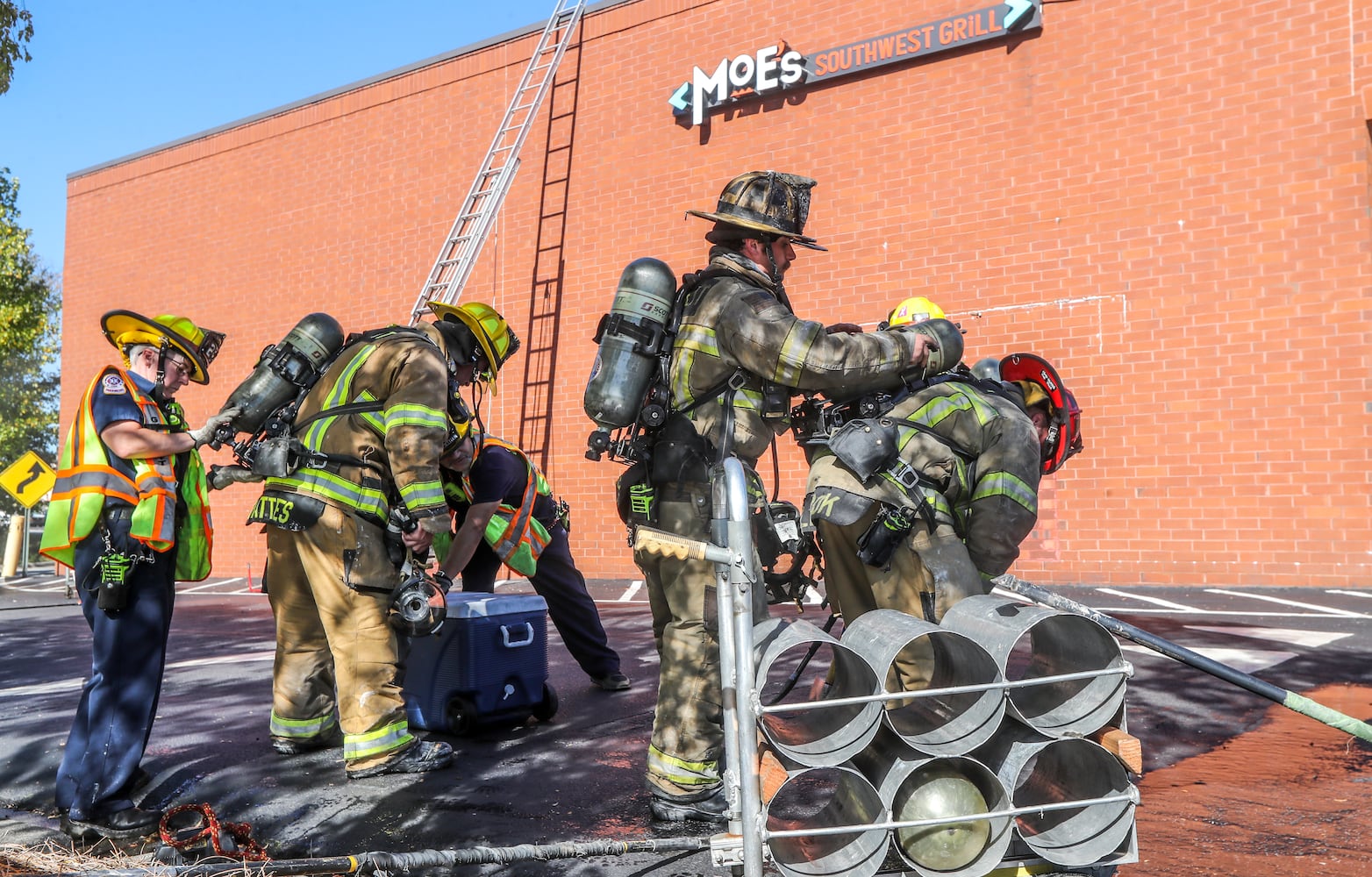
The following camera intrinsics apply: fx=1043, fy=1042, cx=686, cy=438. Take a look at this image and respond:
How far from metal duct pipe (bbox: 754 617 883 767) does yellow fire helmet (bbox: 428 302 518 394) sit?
2.98 meters

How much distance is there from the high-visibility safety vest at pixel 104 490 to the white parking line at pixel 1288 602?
29.6 feet

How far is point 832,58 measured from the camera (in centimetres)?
1364

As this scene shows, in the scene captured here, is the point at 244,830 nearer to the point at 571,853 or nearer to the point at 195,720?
the point at 571,853

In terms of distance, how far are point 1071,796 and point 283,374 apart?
149 inches

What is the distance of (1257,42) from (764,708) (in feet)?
A: 38.4

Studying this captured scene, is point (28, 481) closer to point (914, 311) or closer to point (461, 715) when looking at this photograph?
point (461, 715)

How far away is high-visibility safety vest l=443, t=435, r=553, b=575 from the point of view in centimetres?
586

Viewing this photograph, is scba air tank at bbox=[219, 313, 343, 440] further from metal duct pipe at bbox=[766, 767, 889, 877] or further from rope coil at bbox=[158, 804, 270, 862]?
metal duct pipe at bbox=[766, 767, 889, 877]

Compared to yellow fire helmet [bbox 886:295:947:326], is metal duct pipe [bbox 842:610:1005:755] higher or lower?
lower

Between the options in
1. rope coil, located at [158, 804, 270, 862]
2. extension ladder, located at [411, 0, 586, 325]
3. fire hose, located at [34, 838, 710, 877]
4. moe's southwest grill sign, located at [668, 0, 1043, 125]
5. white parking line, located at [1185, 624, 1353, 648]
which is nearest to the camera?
fire hose, located at [34, 838, 710, 877]

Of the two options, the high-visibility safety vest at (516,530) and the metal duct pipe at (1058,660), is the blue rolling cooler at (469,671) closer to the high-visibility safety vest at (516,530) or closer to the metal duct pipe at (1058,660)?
the high-visibility safety vest at (516,530)

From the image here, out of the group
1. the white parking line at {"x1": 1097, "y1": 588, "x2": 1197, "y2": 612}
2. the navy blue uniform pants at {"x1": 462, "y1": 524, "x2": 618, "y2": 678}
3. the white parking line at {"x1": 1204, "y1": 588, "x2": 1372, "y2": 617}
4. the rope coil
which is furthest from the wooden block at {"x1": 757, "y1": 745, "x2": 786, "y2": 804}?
the white parking line at {"x1": 1204, "y1": 588, "x2": 1372, "y2": 617}

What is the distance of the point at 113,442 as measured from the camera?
405 centimetres

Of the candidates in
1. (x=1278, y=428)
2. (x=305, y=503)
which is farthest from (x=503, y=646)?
(x=1278, y=428)
